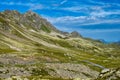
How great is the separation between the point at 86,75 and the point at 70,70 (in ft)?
24.6

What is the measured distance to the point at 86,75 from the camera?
350 feet

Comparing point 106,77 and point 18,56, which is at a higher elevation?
point 18,56

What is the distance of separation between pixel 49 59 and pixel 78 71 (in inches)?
1203

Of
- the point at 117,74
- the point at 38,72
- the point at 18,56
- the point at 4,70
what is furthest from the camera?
the point at 18,56

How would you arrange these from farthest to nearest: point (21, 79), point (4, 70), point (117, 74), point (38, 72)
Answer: point (38, 72) < point (4, 70) < point (21, 79) < point (117, 74)

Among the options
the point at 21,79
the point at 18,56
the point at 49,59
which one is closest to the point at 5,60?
the point at 18,56

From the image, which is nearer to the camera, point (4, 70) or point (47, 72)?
point (4, 70)

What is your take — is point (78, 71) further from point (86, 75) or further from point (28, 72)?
point (28, 72)

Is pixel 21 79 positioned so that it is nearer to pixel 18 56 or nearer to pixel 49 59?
pixel 18 56

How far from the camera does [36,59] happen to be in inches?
4934

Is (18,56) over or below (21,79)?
over

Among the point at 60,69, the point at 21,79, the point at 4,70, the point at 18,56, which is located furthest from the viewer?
the point at 18,56

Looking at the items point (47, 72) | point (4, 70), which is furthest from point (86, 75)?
point (4, 70)

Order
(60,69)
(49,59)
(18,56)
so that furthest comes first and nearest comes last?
(49,59)
(18,56)
(60,69)
